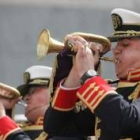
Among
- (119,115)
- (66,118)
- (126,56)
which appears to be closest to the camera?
(119,115)

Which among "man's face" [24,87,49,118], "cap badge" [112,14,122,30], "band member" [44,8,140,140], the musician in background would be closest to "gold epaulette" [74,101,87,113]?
"band member" [44,8,140,140]

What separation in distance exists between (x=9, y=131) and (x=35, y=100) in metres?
0.51

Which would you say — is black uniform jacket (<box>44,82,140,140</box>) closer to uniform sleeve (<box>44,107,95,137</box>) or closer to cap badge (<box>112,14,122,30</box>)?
uniform sleeve (<box>44,107,95,137</box>)

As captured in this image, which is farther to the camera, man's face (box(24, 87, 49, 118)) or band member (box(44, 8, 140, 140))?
man's face (box(24, 87, 49, 118))

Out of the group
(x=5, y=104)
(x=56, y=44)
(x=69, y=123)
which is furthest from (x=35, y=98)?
(x=56, y=44)

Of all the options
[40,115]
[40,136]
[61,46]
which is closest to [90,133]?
[61,46]

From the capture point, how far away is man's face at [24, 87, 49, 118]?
523cm

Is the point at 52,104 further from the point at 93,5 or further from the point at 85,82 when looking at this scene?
the point at 93,5

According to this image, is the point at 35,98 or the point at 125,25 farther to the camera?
the point at 35,98

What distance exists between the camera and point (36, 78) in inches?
214

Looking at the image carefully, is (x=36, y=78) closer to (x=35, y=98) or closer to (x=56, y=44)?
(x=35, y=98)

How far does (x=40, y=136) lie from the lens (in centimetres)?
482

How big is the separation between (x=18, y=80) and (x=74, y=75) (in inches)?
126

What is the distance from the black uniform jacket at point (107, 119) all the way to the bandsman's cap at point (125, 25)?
0.26 meters
